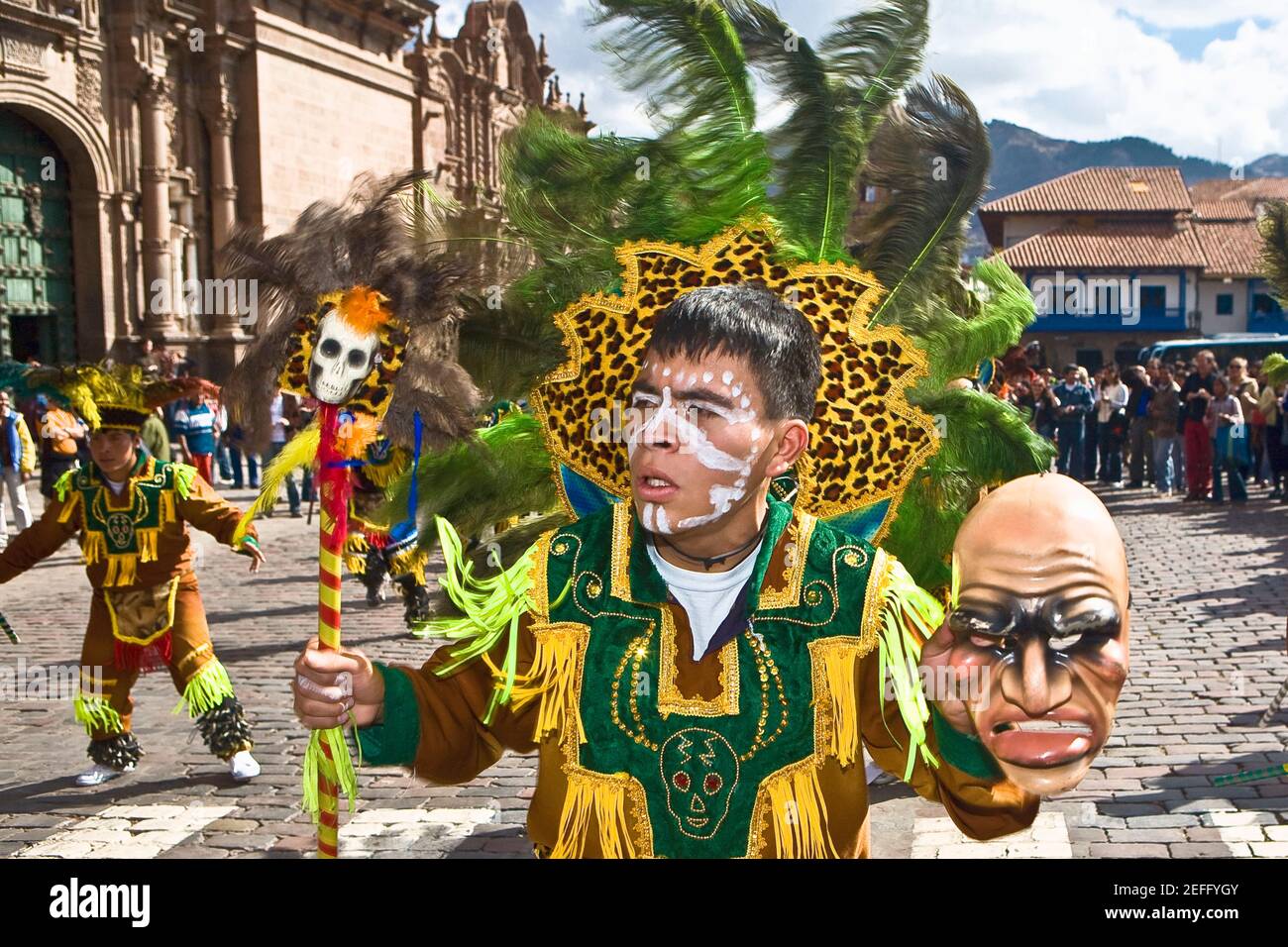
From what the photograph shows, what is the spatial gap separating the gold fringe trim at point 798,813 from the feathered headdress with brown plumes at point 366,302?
3.18ft

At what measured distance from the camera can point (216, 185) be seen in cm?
2564

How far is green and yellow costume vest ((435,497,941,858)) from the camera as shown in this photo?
2643mm

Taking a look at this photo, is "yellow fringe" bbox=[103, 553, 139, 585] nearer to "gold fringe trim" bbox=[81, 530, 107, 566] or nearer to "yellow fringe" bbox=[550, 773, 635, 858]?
"gold fringe trim" bbox=[81, 530, 107, 566]

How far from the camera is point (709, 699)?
8.78ft

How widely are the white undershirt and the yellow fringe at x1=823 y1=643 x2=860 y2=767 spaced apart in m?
0.23

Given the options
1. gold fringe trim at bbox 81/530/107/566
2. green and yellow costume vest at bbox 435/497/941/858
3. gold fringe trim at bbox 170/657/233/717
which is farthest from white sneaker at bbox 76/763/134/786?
green and yellow costume vest at bbox 435/497/941/858

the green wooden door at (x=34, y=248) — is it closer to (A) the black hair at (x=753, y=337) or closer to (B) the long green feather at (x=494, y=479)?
(B) the long green feather at (x=494, y=479)

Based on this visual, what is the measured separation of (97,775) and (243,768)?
2.35 feet

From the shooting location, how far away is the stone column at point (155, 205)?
78.5ft

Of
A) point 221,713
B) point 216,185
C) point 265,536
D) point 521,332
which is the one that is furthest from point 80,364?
point 216,185

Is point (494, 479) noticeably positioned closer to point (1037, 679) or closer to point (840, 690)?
point (840, 690)

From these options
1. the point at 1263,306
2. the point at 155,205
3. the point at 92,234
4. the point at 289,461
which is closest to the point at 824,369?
the point at 289,461

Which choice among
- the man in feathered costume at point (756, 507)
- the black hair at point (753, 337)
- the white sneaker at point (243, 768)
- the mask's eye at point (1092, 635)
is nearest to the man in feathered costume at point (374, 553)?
the white sneaker at point (243, 768)

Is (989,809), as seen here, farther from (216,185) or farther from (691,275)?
(216,185)
